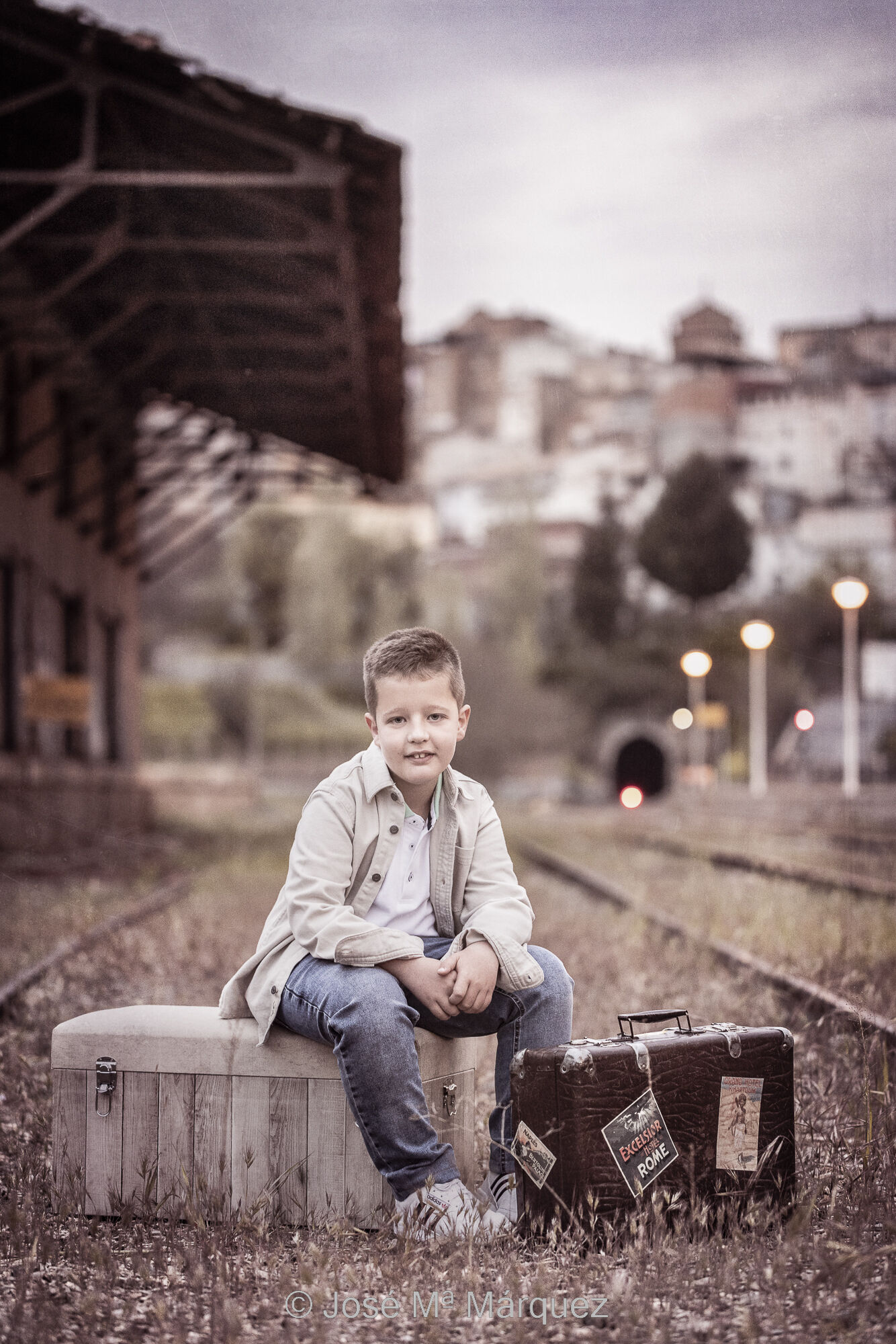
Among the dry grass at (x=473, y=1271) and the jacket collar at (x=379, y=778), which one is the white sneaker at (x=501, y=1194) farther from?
the jacket collar at (x=379, y=778)

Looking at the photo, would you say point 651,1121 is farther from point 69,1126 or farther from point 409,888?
point 69,1126

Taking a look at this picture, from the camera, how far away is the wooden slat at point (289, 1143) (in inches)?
121

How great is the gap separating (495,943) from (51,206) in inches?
303

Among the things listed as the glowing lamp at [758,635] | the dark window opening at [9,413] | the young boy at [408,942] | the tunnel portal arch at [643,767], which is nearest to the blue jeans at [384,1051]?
the young boy at [408,942]

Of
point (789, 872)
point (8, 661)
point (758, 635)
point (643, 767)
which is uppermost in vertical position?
point (8, 661)

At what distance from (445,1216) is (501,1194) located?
0.83 ft

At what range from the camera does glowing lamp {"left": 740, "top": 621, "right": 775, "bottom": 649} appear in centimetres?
716

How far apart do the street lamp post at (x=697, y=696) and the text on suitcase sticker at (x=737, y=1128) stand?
39.6ft

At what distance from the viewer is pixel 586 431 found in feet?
64.9

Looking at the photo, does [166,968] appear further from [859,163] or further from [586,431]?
[586,431]

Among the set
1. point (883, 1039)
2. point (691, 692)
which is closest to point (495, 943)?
point (883, 1039)

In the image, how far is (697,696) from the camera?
25.5 m

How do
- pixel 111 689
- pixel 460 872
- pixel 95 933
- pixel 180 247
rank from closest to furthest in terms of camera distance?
1. pixel 460 872
2. pixel 95 933
3. pixel 180 247
4. pixel 111 689

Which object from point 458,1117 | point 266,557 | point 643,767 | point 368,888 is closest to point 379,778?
point 368,888
